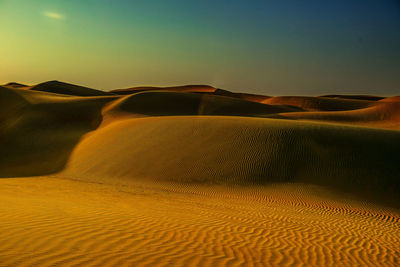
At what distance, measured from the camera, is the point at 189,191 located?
14.5m

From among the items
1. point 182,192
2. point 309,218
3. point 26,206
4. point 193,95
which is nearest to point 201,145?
point 182,192

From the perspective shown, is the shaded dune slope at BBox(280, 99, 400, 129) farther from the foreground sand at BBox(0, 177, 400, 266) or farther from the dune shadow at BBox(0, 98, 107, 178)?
the foreground sand at BBox(0, 177, 400, 266)

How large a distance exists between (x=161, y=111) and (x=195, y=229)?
3684cm

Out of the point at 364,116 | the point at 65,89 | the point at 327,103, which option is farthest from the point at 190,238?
the point at 327,103

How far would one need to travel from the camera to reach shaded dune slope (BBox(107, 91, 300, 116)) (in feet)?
137

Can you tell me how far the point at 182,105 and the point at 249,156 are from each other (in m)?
29.7

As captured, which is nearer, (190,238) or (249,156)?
(190,238)

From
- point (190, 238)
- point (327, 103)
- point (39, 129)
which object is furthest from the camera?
point (327, 103)

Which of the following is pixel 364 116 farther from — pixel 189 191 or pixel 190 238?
pixel 190 238

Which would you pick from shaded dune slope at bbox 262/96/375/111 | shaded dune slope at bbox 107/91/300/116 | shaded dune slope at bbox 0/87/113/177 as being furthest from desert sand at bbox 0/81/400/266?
shaded dune slope at bbox 262/96/375/111

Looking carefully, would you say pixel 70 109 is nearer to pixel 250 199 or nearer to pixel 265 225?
pixel 250 199

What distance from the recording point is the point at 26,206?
7.41 metres

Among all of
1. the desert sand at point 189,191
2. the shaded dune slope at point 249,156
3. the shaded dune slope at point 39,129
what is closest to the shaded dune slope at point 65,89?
the shaded dune slope at point 39,129

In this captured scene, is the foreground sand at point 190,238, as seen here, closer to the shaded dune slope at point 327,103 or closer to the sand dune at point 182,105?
the sand dune at point 182,105
